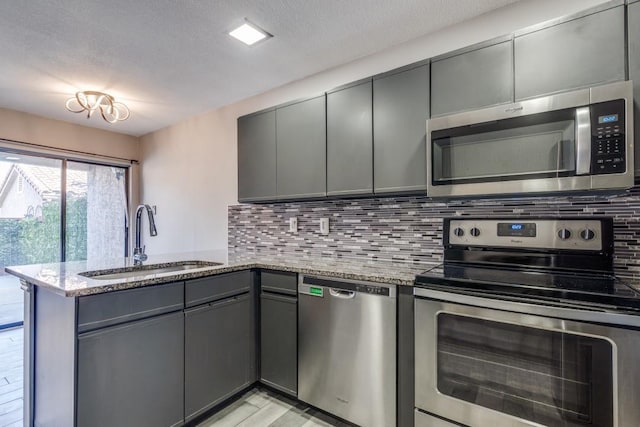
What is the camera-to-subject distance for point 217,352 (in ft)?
6.26

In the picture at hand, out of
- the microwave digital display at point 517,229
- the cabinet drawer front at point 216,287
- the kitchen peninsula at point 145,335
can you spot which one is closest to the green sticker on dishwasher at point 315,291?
the kitchen peninsula at point 145,335

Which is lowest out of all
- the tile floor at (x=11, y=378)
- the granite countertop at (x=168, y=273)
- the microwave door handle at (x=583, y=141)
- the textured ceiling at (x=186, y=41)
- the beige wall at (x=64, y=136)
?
the tile floor at (x=11, y=378)

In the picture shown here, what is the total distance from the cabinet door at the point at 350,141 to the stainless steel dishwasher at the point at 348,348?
0.65m

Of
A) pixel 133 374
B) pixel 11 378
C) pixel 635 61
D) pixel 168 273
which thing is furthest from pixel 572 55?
pixel 11 378

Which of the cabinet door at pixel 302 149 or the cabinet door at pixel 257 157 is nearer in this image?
the cabinet door at pixel 302 149

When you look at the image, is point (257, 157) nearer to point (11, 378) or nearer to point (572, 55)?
point (572, 55)

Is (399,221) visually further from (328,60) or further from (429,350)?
(328,60)

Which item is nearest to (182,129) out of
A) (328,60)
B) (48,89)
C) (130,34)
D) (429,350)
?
(48,89)

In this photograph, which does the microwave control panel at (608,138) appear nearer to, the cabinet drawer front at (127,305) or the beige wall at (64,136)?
the cabinet drawer front at (127,305)

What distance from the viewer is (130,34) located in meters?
1.98

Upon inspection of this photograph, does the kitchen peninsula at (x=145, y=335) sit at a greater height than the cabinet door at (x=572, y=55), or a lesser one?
lesser

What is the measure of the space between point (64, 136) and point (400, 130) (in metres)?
3.86

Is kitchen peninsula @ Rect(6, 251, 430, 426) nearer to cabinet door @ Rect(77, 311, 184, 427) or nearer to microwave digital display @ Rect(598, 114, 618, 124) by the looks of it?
cabinet door @ Rect(77, 311, 184, 427)

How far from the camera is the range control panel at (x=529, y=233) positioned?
145 centimetres
